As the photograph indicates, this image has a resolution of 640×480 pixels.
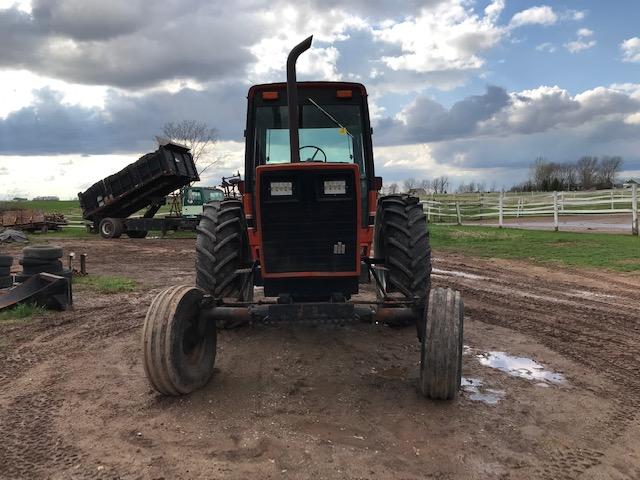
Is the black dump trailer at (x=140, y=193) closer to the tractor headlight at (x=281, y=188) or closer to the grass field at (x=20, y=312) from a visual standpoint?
the grass field at (x=20, y=312)

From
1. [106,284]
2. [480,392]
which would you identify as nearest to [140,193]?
[106,284]

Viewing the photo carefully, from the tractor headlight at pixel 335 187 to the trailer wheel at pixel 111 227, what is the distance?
807 inches

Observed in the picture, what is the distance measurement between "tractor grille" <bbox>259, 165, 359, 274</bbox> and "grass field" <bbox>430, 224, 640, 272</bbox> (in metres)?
9.14

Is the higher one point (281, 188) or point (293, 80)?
point (293, 80)

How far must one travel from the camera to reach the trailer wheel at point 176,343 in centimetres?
435

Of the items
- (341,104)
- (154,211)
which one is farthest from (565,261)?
(154,211)

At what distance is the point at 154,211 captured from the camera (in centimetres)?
2466

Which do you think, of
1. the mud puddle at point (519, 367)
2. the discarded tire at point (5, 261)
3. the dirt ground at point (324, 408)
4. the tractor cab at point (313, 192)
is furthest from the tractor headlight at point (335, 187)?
the discarded tire at point (5, 261)

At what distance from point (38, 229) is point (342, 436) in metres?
27.7

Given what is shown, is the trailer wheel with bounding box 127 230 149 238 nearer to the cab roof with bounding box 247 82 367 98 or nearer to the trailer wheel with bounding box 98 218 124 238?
the trailer wheel with bounding box 98 218 124 238

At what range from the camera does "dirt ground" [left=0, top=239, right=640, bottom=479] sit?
352 centimetres

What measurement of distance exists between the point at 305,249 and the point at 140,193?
19433mm

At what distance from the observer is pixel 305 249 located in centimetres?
520

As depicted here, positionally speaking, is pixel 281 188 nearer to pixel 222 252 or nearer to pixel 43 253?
pixel 222 252
